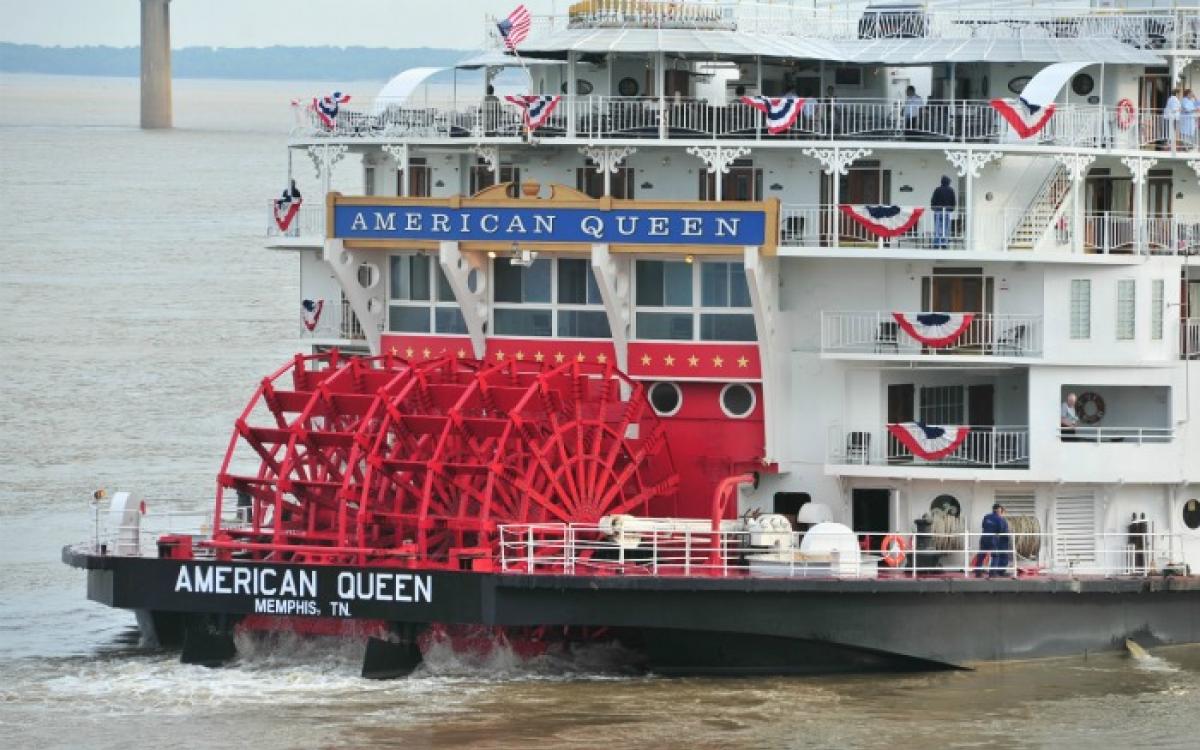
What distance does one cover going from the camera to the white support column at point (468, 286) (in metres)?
31.5

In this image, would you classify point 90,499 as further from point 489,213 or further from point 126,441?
point 489,213

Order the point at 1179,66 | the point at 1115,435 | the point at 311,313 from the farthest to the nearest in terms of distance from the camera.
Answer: the point at 311,313, the point at 1179,66, the point at 1115,435

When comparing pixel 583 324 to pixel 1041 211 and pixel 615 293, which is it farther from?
pixel 1041 211

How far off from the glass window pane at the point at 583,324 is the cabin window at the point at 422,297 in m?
1.24

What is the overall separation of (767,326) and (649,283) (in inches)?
66.4

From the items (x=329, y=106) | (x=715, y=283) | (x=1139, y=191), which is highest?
(x=329, y=106)

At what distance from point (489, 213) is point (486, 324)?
59.0 inches

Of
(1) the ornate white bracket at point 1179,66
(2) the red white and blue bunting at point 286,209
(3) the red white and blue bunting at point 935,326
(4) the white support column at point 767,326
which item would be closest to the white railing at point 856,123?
(1) the ornate white bracket at point 1179,66

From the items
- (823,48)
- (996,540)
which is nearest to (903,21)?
(823,48)

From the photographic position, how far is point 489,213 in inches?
1235

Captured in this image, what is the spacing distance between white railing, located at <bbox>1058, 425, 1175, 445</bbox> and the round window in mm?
735

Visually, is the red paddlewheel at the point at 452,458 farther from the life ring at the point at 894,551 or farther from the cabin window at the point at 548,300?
the life ring at the point at 894,551

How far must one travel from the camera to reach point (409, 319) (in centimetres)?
3291

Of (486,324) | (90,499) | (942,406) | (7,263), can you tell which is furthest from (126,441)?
(7,263)
